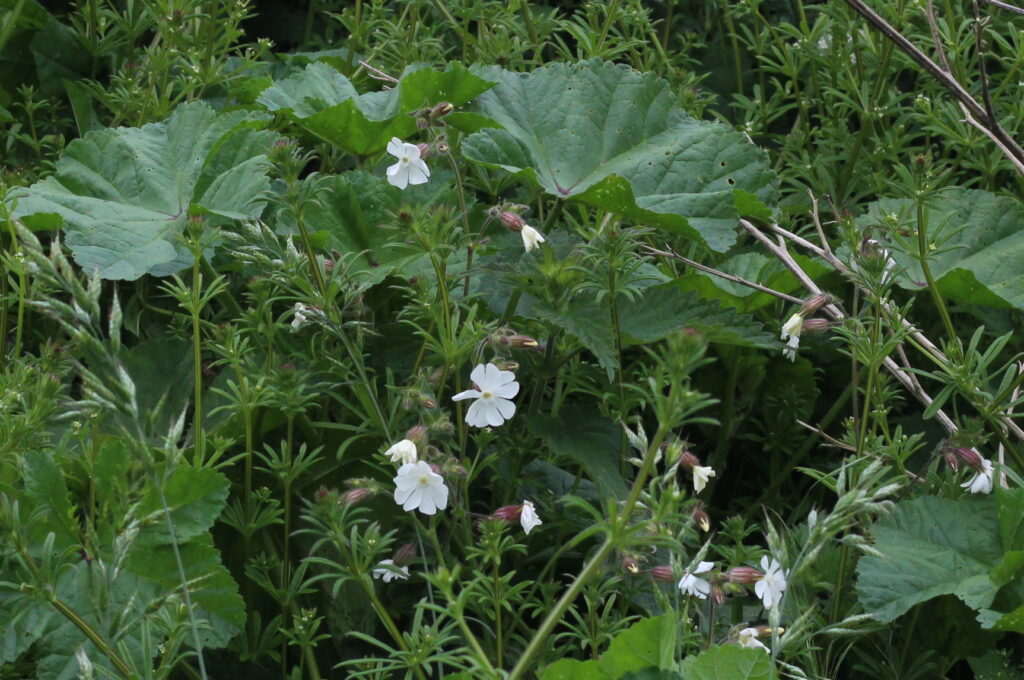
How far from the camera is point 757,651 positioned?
1.42 metres

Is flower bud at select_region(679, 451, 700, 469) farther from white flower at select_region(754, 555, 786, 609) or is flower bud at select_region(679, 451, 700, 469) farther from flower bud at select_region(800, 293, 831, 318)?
flower bud at select_region(800, 293, 831, 318)

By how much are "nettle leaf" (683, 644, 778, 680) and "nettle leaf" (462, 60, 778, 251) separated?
921 mm

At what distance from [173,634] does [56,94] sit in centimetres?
194

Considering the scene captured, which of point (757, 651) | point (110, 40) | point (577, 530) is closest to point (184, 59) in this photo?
point (110, 40)

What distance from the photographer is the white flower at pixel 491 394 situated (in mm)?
1671

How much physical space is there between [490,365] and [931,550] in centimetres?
87

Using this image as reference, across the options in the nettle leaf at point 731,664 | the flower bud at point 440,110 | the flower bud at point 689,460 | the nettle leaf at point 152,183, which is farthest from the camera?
the nettle leaf at point 152,183

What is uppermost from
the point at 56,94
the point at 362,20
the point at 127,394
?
the point at 127,394

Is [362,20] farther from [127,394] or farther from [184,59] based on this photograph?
[127,394]

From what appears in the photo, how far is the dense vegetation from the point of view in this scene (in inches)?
62.9

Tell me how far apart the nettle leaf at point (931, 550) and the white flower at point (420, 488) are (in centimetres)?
74

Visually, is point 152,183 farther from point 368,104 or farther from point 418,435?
point 418,435

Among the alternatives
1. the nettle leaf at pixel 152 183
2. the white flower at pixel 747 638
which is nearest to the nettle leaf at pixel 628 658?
the white flower at pixel 747 638

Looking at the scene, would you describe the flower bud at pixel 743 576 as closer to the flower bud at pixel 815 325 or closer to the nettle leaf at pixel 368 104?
the flower bud at pixel 815 325
